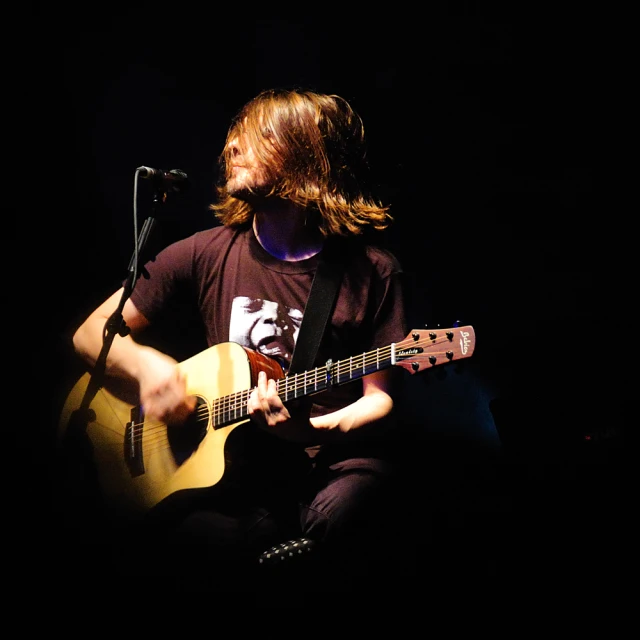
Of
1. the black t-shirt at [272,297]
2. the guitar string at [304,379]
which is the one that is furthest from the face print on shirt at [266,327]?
the guitar string at [304,379]

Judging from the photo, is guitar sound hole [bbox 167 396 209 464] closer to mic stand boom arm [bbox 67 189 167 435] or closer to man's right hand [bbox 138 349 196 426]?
man's right hand [bbox 138 349 196 426]

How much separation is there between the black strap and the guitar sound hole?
369 millimetres

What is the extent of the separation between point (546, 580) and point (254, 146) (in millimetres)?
2194

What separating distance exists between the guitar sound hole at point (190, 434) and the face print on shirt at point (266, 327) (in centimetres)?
32

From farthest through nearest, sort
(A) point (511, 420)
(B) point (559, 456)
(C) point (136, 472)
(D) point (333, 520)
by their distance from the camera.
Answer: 1. (A) point (511, 420)
2. (B) point (559, 456)
3. (C) point (136, 472)
4. (D) point (333, 520)

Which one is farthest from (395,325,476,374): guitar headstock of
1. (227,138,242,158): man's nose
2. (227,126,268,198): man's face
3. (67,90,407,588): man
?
(227,138,242,158): man's nose

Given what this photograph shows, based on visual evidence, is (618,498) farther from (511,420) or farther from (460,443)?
(460,443)

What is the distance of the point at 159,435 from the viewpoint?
203 cm

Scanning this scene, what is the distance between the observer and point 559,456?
2430 mm

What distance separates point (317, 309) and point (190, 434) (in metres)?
0.69

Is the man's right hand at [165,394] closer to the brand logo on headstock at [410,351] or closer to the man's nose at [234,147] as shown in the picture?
the brand logo on headstock at [410,351]

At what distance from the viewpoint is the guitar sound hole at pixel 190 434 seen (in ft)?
6.37

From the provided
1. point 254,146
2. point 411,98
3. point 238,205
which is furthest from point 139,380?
point 411,98

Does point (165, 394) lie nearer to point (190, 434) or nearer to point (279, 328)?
point (190, 434)
